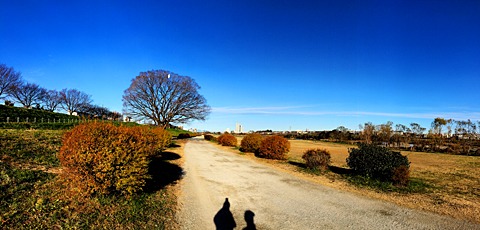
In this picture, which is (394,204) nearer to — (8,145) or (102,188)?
(102,188)

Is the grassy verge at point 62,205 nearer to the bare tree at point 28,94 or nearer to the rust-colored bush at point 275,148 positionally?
the rust-colored bush at point 275,148

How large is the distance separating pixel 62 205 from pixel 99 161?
3.74ft

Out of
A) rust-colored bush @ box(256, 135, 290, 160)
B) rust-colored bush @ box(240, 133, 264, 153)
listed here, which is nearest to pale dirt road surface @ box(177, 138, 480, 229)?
rust-colored bush @ box(256, 135, 290, 160)

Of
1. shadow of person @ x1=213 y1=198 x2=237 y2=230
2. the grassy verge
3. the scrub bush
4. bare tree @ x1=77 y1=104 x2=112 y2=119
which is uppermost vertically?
bare tree @ x1=77 y1=104 x2=112 y2=119

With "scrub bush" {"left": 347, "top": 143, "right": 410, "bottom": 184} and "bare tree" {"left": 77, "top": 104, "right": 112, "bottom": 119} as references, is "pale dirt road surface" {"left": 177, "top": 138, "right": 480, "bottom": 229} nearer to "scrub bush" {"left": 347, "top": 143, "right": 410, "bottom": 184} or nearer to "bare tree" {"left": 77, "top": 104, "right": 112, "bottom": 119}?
"scrub bush" {"left": 347, "top": 143, "right": 410, "bottom": 184}

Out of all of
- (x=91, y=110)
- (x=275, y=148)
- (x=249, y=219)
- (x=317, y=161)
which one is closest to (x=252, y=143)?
(x=275, y=148)

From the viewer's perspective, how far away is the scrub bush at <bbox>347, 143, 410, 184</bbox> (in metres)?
9.44

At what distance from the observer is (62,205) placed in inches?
202

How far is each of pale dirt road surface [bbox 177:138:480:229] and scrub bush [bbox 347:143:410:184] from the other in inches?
120

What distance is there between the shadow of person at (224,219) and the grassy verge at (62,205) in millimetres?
940

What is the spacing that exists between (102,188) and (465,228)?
8.25m

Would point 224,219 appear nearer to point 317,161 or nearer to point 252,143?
point 317,161

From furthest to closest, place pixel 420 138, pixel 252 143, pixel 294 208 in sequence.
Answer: pixel 420 138 < pixel 252 143 < pixel 294 208

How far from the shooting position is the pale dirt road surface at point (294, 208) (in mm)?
5293
